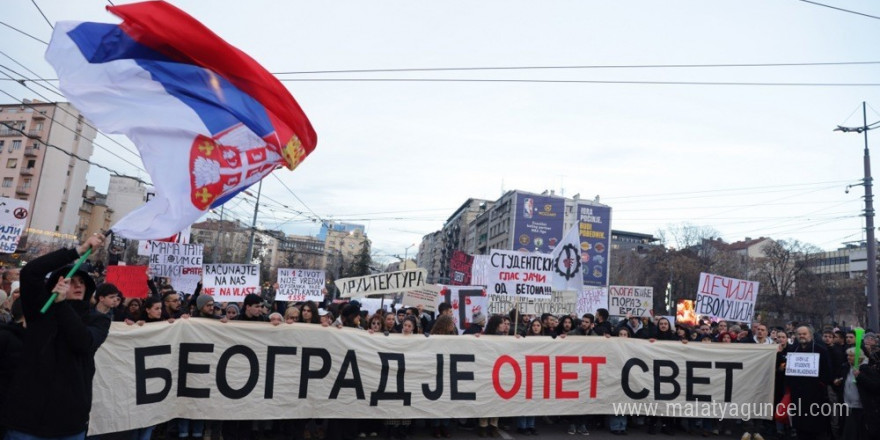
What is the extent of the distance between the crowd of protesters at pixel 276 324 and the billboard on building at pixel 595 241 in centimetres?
6577

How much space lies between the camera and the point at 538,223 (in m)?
82.9

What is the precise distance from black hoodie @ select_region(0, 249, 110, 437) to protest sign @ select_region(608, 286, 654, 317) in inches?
506

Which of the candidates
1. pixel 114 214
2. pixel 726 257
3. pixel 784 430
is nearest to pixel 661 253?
pixel 726 257

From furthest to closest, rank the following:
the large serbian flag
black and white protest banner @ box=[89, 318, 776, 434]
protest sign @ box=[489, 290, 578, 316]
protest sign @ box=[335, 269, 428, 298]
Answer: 1. protest sign @ box=[489, 290, 578, 316]
2. protest sign @ box=[335, 269, 428, 298]
3. black and white protest banner @ box=[89, 318, 776, 434]
4. the large serbian flag

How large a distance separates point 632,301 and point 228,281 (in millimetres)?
9573

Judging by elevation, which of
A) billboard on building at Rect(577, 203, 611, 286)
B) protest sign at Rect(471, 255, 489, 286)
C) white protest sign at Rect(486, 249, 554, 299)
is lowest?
white protest sign at Rect(486, 249, 554, 299)

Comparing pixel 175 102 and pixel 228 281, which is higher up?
pixel 175 102

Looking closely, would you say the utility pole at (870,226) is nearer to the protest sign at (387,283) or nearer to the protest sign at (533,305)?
the protest sign at (533,305)

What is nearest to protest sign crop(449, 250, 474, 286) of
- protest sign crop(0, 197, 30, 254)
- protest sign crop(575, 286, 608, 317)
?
protest sign crop(575, 286, 608, 317)

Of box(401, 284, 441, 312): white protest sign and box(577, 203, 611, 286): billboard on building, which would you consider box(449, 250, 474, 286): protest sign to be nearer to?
box(401, 284, 441, 312): white protest sign

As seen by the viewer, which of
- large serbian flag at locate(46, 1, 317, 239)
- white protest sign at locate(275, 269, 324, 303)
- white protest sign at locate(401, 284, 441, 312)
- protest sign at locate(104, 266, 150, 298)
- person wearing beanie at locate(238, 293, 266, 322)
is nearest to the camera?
large serbian flag at locate(46, 1, 317, 239)

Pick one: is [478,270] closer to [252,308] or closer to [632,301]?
[632,301]

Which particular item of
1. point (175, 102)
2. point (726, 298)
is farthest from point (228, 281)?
point (726, 298)

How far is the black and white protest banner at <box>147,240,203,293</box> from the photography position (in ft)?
42.9
